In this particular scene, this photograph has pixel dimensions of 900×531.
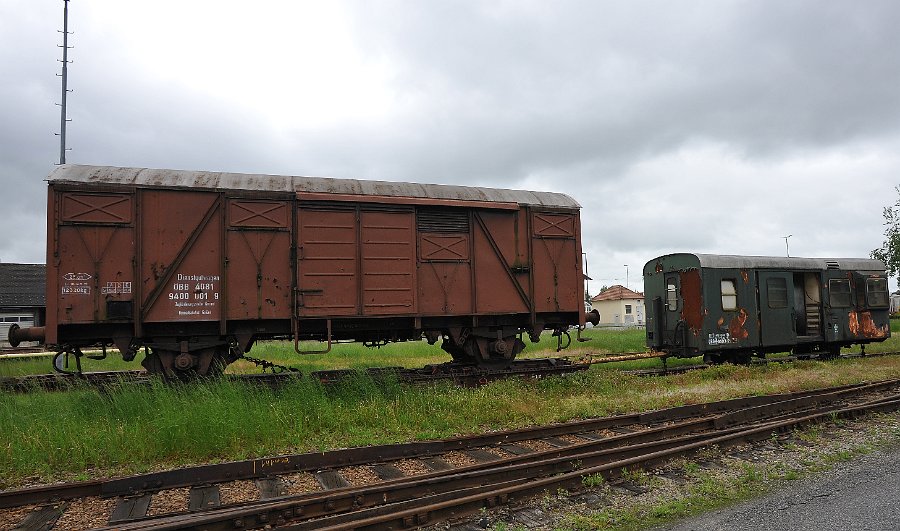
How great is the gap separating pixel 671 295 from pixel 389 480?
11246 millimetres

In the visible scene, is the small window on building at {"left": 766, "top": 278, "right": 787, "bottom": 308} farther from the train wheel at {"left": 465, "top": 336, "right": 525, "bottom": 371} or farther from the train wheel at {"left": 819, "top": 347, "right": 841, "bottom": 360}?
the train wheel at {"left": 465, "top": 336, "right": 525, "bottom": 371}

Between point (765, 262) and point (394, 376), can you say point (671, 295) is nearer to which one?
point (765, 262)

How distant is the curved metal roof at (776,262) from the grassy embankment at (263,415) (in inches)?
140

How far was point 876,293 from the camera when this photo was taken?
1647 cm

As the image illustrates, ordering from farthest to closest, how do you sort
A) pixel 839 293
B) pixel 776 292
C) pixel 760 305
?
pixel 839 293
pixel 776 292
pixel 760 305

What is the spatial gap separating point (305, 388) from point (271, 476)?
3.11 m

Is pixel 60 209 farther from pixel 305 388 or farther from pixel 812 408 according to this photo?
pixel 812 408

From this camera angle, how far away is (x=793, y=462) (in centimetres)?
651

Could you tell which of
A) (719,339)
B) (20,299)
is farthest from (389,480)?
(20,299)

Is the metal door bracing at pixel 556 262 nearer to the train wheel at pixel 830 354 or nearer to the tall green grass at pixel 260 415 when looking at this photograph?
Answer: the tall green grass at pixel 260 415

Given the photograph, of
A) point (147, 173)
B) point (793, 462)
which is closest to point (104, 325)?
point (147, 173)

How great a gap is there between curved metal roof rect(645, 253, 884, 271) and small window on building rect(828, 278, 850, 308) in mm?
470

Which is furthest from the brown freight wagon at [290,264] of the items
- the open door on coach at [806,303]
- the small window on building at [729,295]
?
the open door on coach at [806,303]

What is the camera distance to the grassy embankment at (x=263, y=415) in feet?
21.2
